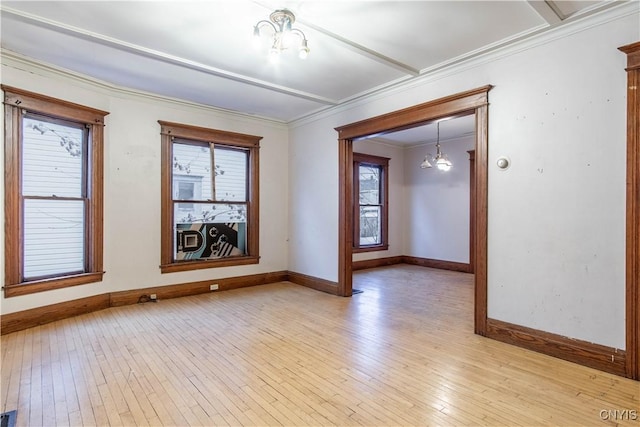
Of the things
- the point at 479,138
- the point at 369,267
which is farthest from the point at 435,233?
the point at 479,138

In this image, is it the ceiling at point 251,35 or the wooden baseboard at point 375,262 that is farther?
the wooden baseboard at point 375,262

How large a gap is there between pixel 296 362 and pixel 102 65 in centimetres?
387

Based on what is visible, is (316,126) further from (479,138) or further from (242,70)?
(479,138)

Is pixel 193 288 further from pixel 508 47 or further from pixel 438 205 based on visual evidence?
pixel 438 205

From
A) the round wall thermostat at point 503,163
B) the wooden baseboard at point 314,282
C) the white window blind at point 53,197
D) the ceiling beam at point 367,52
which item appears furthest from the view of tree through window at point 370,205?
the white window blind at point 53,197

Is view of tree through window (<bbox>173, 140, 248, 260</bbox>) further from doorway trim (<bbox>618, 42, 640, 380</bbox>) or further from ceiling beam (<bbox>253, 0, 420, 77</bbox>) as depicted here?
doorway trim (<bbox>618, 42, 640, 380</bbox>)

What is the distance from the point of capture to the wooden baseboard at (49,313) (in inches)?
139

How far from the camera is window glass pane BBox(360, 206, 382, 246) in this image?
7883mm

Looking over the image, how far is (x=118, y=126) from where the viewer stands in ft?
15.1

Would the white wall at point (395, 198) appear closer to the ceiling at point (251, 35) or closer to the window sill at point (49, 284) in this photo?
the ceiling at point (251, 35)

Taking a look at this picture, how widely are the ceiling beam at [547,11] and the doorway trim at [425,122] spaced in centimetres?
73

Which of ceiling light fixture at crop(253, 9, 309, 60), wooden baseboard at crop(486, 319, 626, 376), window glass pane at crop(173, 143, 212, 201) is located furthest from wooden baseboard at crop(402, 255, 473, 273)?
ceiling light fixture at crop(253, 9, 309, 60)

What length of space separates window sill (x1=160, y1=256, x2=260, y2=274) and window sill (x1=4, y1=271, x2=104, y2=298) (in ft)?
2.88

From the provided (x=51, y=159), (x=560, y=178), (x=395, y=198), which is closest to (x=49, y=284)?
(x=51, y=159)
